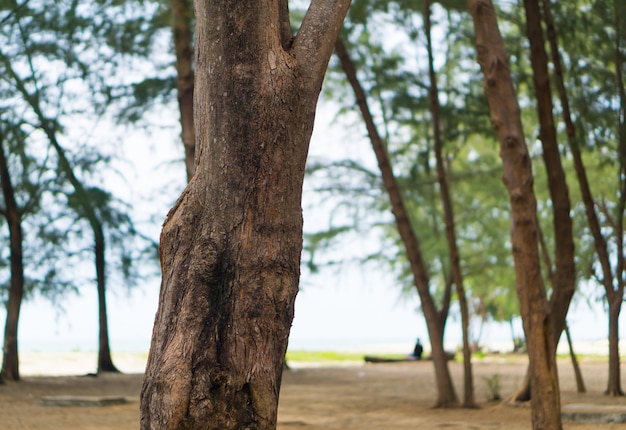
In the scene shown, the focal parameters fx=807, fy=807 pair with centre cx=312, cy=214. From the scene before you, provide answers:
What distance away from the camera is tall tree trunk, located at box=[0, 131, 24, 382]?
559 inches

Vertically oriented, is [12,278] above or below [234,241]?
above

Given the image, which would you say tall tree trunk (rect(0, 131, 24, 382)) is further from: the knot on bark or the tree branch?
the knot on bark

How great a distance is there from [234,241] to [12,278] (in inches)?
476

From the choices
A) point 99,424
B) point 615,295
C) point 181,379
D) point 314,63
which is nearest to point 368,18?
point 615,295

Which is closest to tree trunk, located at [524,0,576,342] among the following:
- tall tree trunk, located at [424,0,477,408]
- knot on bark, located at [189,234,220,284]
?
tall tree trunk, located at [424,0,477,408]

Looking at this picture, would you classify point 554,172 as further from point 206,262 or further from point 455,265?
point 206,262

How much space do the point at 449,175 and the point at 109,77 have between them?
686 cm

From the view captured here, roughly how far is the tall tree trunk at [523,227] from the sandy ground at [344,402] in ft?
6.69

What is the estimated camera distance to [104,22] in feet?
42.4

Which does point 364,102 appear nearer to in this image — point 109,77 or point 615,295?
point 615,295

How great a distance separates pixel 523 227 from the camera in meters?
5.79

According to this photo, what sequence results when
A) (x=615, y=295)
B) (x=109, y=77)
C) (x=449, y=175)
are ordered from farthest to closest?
(x=449, y=175) < (x=109, y=77) < (x=615, y=295)

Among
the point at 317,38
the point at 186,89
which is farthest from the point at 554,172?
the point at 317,38

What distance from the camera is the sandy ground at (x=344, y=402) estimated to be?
26.8ft
